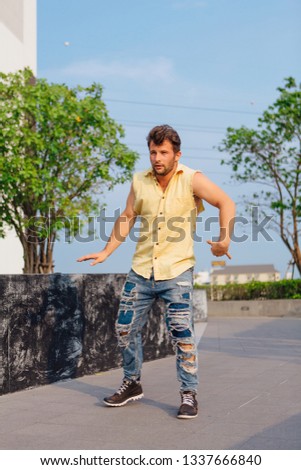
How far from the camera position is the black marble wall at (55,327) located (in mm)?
5863

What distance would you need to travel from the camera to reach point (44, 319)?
20.6ft

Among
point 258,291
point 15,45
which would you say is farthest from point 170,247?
point 258,291

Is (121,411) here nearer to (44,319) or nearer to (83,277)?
(44,319)

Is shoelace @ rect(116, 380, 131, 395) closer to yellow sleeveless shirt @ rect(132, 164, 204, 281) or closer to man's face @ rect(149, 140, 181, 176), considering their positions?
yellow sleeveless shirt @ rect(132, 164, 204, 281)

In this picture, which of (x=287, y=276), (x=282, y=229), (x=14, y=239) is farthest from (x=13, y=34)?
(x=287, y=276)

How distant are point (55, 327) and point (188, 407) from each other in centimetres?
204

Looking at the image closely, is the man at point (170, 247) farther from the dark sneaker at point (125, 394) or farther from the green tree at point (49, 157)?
the green tree at point (49, 157)

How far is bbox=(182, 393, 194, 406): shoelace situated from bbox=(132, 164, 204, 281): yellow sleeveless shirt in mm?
782

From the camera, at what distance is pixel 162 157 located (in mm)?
4945

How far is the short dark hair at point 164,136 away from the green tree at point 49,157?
1348cm

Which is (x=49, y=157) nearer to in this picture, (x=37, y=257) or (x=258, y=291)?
(x=37, y=257)

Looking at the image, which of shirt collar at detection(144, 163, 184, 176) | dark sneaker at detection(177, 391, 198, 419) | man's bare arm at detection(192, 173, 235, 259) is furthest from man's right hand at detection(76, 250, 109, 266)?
dark sneaker at detection(177, 391, 198, 419)

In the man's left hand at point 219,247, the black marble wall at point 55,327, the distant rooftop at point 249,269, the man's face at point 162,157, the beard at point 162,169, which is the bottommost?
the black marble wall at point 55,327

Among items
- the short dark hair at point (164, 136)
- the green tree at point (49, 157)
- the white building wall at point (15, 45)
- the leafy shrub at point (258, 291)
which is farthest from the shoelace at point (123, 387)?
the leafy shrub at point (258, 291)
